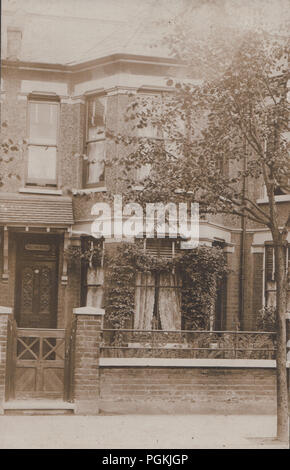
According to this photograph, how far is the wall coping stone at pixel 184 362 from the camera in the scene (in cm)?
1155

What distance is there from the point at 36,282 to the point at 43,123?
330 cm

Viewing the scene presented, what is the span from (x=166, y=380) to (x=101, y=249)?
4440 mm

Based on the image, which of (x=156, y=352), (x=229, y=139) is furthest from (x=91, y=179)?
(x=229, y=139)

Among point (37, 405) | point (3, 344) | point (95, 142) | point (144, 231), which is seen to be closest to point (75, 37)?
point (95, 142)

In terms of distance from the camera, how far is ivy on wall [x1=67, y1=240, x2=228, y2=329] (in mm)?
14844

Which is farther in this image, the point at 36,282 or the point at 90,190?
the point at 36,282

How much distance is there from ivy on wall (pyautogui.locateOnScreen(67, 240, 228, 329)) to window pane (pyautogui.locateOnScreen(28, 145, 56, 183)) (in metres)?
2.09

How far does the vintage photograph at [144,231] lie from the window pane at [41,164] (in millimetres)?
29

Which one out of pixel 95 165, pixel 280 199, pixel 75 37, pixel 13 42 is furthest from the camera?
pixel 95 165

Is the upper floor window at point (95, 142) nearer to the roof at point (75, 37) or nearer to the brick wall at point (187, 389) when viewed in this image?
the roof at point (75, 37)

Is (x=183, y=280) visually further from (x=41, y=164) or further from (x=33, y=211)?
(x=41, y=164)

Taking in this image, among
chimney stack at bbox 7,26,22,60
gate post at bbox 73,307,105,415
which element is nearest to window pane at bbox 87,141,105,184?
chimney stack at bbox 7,26,22,60

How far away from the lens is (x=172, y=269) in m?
15.2

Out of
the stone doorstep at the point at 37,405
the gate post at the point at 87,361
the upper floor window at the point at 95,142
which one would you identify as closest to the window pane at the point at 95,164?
the upper floor window at the point at 95,142
